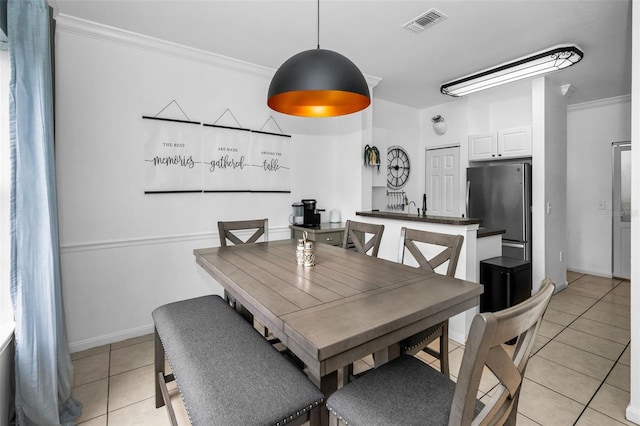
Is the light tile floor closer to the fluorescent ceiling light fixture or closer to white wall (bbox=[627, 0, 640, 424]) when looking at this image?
white wall (bbox=[627, 0, 640, 424])

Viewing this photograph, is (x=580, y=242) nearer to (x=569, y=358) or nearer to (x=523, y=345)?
(x=569, y=358)

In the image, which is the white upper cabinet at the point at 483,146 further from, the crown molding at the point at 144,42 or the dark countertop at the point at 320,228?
the crown molding at the point at 144,42

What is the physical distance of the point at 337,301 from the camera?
139cm

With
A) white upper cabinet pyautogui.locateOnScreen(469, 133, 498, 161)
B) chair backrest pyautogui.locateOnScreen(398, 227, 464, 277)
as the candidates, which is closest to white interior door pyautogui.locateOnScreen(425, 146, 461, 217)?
white upper cabinet pyautogui.locateOnScreen(469, 133, 498, 161)

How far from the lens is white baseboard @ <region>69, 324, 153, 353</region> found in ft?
8.68

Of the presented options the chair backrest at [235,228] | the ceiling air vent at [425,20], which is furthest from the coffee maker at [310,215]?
the ceiling air vent at [425,20]

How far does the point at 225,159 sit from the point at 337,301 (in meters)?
2.38

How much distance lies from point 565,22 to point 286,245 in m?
2.92

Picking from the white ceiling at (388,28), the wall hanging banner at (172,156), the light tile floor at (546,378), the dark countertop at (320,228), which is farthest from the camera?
the dark countertop at (320,228)

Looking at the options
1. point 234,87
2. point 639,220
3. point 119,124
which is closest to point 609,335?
point 639,220

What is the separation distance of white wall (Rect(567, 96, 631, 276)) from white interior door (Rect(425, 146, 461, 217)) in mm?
1886

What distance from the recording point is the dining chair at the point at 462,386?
0.83 meters

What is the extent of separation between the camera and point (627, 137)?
457cm

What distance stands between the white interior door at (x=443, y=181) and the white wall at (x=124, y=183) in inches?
123
